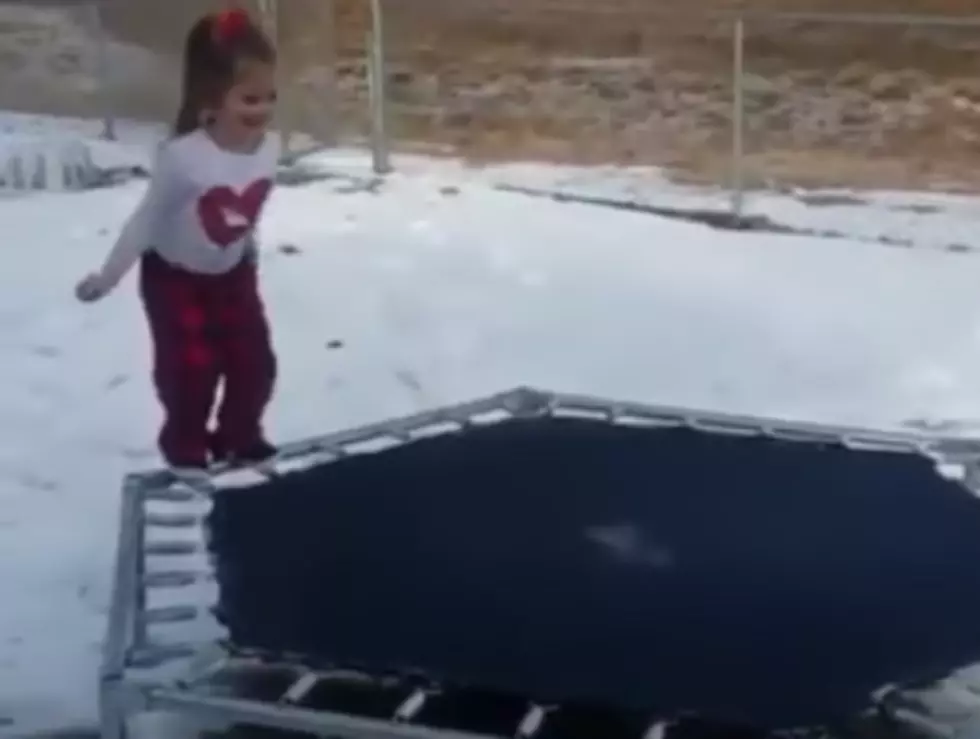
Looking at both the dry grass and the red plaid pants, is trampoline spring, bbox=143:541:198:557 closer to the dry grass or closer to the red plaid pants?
the red plaid pants

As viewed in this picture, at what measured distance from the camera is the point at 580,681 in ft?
6.30

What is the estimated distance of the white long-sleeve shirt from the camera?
277 centimetres

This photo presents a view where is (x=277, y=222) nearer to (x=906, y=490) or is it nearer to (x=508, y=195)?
(x=508, y=195)

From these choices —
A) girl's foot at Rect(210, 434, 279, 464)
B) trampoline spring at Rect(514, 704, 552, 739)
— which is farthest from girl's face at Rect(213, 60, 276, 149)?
trampoline spring at Rect(514, 704, 552, 739)

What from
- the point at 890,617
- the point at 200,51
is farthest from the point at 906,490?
the point at 200,51

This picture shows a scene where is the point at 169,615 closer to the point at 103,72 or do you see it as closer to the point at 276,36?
the point at 276,36

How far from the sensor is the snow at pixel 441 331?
9.91ft

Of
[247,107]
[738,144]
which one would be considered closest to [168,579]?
[247,107]

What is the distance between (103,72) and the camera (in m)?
7.26

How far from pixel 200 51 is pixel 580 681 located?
1.25m

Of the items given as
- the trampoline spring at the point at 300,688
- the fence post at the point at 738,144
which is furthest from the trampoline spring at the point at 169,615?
the fence post at the point at 738,144

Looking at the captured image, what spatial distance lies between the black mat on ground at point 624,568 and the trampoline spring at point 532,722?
20 millimetres

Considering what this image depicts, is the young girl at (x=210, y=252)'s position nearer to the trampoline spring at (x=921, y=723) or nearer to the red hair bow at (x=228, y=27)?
the red hair bow at (x=228, y=27)

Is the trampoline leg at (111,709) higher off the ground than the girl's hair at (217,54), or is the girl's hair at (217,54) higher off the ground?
the girl's hair at (217,54)
